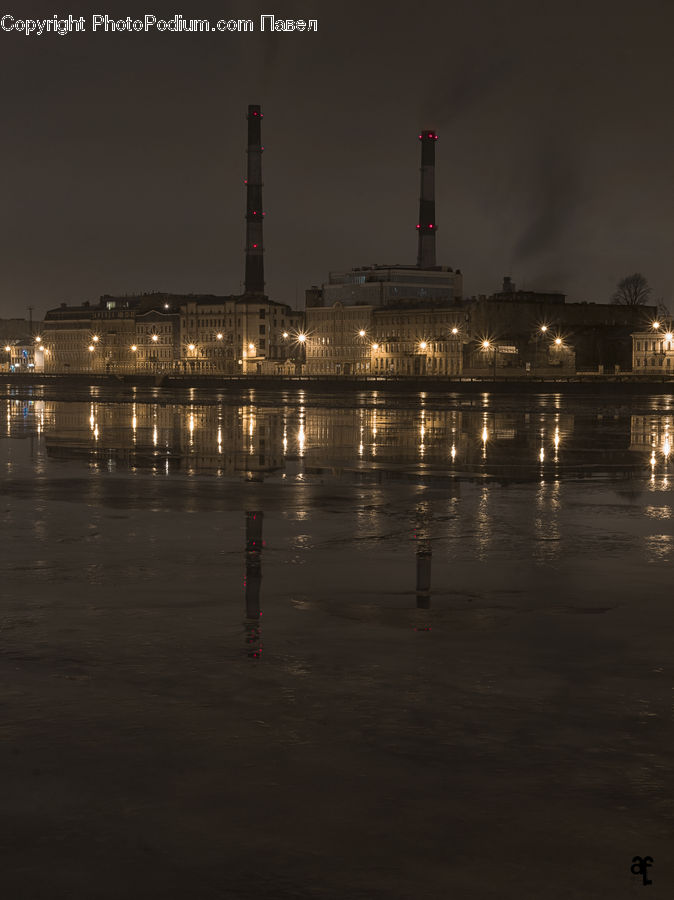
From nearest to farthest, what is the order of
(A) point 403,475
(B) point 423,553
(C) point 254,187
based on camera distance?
(B) point 423,553 → (A) point 403,475 → (C) point 254,187

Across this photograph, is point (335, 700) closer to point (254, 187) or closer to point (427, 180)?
point (254, 187)

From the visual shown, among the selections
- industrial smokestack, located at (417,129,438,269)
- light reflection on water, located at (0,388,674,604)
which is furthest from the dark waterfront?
industrial smokestack, located at (417,129,438,269)

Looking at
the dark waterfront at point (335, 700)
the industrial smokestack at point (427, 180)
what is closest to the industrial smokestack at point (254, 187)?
the industrial smokestack at point (427, 180)

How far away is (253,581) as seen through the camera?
11656 mm

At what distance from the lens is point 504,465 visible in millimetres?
25688

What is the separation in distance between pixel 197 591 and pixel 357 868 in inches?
243

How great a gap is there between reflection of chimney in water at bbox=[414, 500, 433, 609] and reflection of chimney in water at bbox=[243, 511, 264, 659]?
144 cm

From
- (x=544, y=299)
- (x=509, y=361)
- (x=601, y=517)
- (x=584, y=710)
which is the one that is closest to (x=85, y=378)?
(x=509, y=361)

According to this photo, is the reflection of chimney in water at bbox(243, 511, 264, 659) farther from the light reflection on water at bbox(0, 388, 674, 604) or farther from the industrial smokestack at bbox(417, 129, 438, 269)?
the industrial smokestack at bbox(417, 129, 438, 269)

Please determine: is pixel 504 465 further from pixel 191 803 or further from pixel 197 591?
pixel 191 803

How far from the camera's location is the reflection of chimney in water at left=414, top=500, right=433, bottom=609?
1098 cm

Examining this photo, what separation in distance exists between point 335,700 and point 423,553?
20.2 ft

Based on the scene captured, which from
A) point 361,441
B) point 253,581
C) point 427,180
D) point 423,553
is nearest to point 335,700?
point 253,581

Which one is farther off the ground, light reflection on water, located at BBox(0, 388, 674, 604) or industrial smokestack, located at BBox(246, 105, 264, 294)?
industrial smokestack, located at BBox(246, 105, 264, 294)
